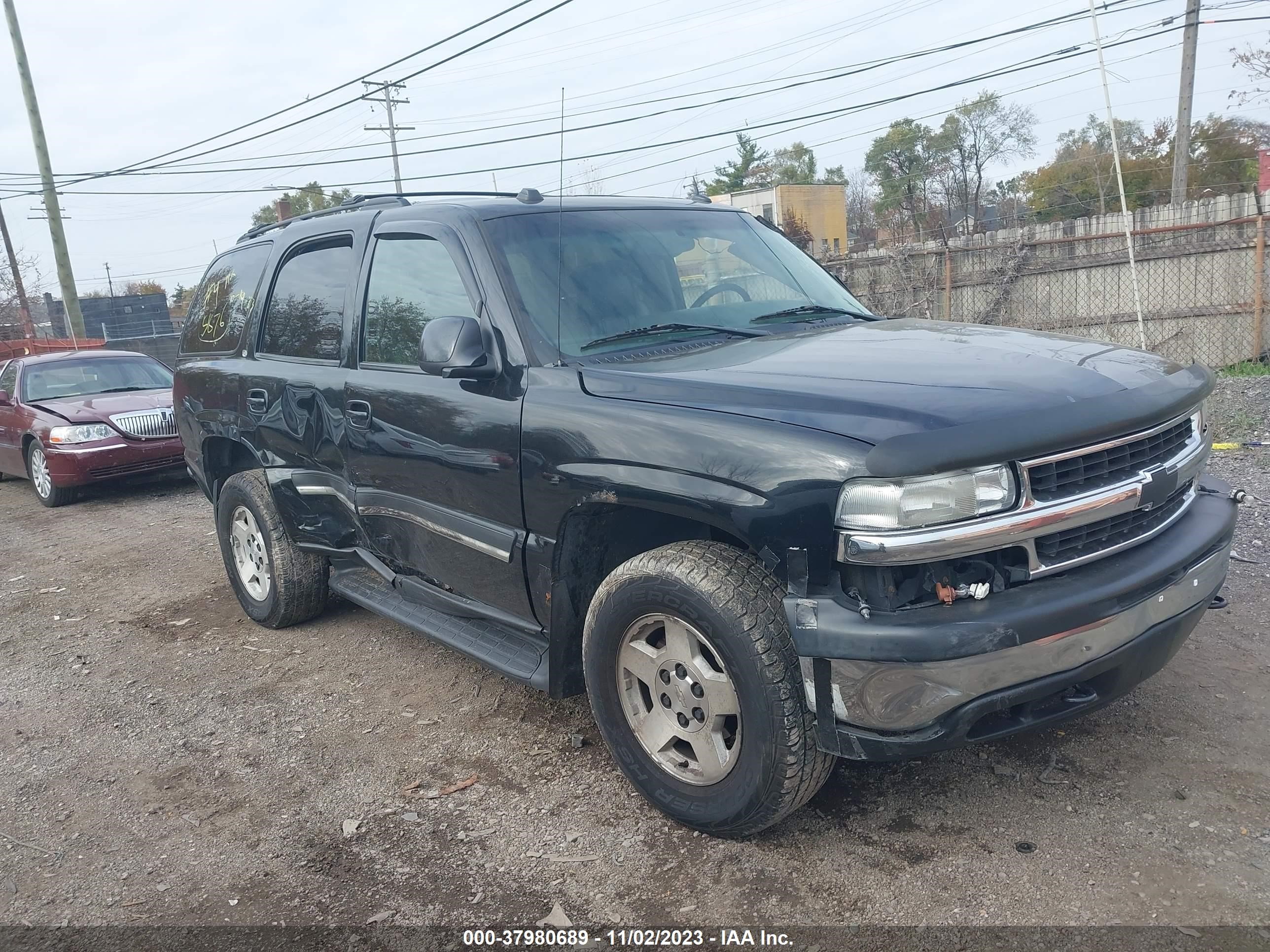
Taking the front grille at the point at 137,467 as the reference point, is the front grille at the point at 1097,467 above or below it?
above

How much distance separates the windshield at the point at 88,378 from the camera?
405 inches

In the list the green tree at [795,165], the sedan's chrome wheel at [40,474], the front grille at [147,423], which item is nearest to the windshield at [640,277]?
the front grille at [147,423]

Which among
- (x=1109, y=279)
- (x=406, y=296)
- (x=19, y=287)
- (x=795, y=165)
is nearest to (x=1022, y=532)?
(x=406, y=296)

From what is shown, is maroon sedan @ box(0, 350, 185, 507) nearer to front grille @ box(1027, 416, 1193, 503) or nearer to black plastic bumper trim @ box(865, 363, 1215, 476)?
black plastic bumper trim @ box(865, 363, 1215, 476)

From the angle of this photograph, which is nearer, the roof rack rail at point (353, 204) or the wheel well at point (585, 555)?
the wheel well at point (585, 555)

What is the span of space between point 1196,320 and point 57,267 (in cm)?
2073

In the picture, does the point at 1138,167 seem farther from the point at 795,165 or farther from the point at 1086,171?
the point at 795,165

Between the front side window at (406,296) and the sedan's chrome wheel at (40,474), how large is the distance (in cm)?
711

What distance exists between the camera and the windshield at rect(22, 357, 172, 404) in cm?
1028

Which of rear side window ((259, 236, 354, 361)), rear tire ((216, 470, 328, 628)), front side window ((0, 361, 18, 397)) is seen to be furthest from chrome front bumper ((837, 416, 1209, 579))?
front side window ((0, 361, 18, 397))

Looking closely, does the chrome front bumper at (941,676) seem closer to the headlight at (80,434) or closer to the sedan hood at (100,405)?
the headlight at (80,434)

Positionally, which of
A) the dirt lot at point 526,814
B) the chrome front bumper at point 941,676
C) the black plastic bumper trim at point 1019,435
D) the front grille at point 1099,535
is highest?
the black plastic bumper trim at point 1019,435

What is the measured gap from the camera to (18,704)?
4.47m

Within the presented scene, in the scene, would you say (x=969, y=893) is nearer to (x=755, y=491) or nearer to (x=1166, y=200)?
(x=755, y=491)
